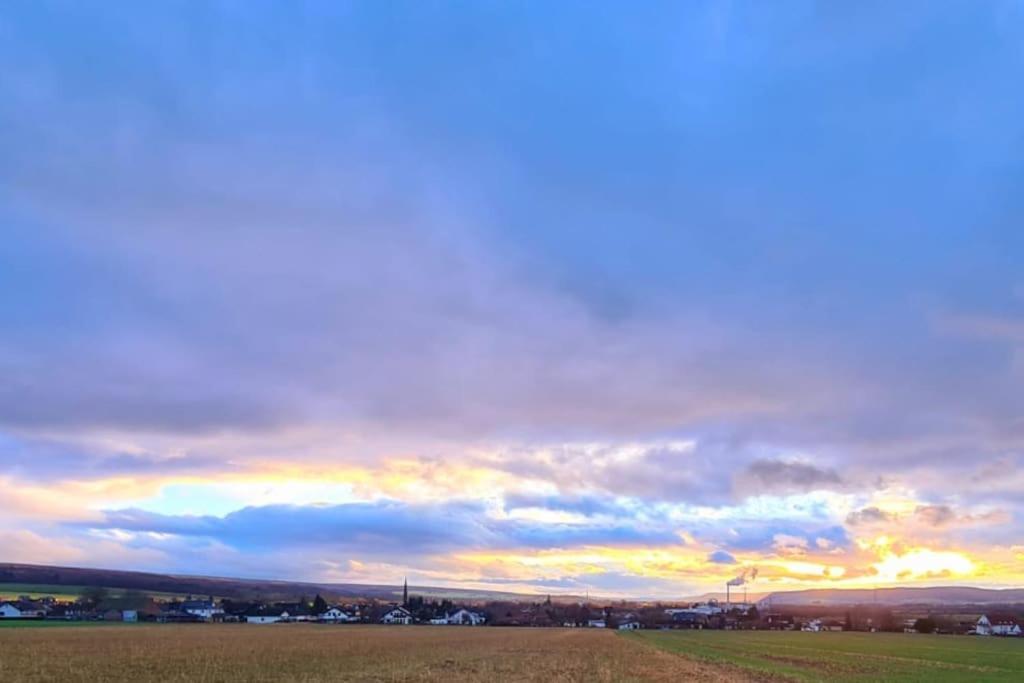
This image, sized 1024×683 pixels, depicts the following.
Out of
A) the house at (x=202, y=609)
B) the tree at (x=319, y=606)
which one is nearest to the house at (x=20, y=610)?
the house at (x=202, y=609)

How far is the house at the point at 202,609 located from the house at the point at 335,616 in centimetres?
2127

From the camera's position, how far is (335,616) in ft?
603

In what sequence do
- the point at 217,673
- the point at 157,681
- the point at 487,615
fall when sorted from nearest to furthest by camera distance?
1. the point at 157,681
2. the point at 217,673
3. the point at 487,615

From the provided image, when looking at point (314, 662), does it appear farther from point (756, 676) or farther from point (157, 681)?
point (756, 676)

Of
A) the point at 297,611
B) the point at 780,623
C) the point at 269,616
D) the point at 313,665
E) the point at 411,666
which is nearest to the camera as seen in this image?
the point at 313,665

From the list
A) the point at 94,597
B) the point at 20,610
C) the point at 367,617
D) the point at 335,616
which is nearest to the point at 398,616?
the point at 367,617

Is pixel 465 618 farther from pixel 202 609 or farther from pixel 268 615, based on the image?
pixel 202 609

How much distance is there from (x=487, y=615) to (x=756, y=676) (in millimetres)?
167546

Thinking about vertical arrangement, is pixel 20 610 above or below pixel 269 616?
above

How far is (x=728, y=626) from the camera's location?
18250cm

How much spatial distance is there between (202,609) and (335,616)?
28252mm

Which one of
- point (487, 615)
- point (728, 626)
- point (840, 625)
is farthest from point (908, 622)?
point (487, 615)

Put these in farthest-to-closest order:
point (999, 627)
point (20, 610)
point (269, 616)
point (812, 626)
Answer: point (812, 626), point (269, 616), point (999, 627), point (20, 610)

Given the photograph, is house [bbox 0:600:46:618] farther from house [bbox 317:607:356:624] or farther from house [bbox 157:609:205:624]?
house [bbox 317:607:356:624]
